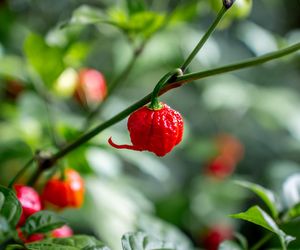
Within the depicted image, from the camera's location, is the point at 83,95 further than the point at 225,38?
No

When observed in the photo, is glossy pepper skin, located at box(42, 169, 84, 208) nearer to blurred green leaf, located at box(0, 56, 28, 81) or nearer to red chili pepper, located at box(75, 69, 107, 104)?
blurred green leaf, located at box(0, 56, 28, 81)

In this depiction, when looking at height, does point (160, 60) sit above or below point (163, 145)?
above

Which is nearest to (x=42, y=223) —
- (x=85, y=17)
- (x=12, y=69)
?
(x=85, y=17)

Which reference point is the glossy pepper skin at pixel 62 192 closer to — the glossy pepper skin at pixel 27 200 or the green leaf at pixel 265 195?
the glossy pepper skin at pixel 27 200

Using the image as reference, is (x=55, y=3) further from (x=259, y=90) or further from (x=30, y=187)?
(x=30, y=187)

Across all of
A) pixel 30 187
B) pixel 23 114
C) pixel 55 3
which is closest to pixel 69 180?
pixel 30 187

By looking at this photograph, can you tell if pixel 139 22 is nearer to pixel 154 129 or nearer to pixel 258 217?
pixel 154 129
